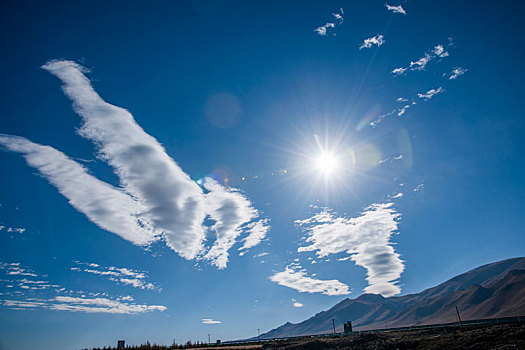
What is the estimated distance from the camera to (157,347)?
39938 mm

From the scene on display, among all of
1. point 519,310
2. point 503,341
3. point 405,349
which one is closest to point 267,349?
point 405,349

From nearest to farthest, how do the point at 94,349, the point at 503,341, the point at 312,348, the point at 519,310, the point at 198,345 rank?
the point at 503,341, the point at 94,349, the point at 312,348, the point at 198,345, the point at 519,310

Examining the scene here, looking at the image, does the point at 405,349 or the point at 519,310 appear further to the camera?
the point at 519,310

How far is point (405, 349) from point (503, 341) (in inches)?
447

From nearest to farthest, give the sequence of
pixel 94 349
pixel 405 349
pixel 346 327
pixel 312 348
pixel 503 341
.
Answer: pixel 503 341 → pixel 94 349 → pixel 405 349 → pixel 312 348 → pixel 346 327

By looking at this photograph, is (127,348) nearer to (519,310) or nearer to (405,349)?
(405,349)

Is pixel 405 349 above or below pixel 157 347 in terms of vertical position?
below

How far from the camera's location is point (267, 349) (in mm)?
45188

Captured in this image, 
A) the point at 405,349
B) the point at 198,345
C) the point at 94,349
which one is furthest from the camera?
the point at 198,345

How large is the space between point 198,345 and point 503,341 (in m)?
41.0

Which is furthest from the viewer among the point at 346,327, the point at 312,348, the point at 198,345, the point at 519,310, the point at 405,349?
the point at 519,310

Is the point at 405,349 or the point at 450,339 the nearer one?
the point at 450,339

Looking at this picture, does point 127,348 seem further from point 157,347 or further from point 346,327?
point 346,327

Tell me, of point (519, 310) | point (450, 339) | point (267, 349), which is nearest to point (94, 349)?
point (267, 349)
